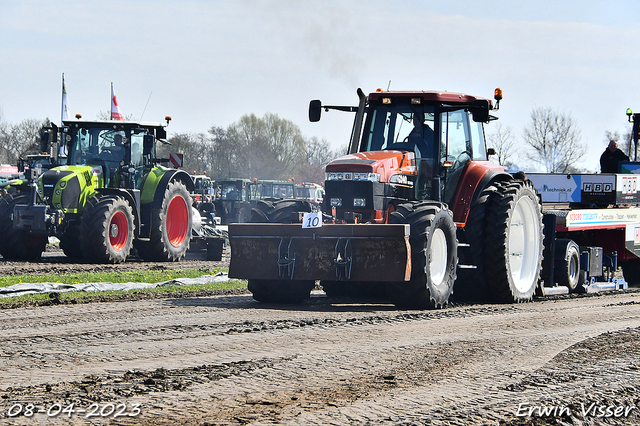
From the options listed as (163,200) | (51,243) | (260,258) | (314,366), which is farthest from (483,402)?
(51,243)

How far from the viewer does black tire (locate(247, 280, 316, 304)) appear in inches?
399

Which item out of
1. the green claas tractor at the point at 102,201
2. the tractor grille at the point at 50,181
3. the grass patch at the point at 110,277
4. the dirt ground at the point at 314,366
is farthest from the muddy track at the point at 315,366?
the tractor grille at the point at 50,181

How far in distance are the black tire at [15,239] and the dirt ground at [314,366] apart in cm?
676

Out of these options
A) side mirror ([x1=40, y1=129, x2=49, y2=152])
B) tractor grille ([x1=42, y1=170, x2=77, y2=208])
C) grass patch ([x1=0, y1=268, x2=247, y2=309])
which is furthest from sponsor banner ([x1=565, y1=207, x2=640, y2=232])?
side mirror ([x1=40, y1=129, x2=49, y2=152])

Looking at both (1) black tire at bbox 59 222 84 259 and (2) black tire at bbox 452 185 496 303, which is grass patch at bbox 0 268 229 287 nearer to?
(1) black tire at bbox 59 222 84 259

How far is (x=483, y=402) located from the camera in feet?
16.5

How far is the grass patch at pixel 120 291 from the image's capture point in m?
10.2

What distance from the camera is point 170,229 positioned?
17891 millimetres

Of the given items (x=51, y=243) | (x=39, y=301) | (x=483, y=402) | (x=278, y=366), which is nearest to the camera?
(x=483, y=402)

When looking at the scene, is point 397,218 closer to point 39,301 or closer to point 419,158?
point 419,158

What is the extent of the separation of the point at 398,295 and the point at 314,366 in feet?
11.5

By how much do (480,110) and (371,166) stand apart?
187cm

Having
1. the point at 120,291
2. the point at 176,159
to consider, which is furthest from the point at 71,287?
the point at 176,159

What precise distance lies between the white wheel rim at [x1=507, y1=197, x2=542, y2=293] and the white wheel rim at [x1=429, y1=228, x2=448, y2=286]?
6.29ft
